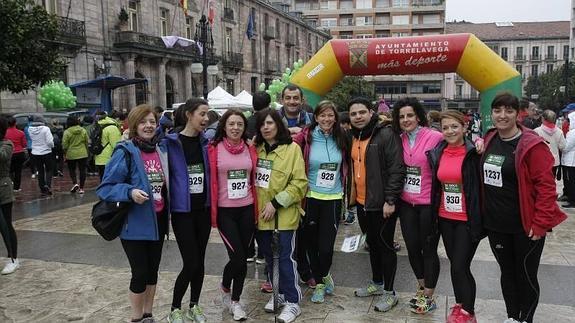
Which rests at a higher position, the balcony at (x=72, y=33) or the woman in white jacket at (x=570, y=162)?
the balcony at (x=72, y=33)

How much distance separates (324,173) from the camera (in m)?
4.39

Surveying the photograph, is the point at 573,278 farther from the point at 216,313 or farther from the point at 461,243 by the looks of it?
the point at 216,313

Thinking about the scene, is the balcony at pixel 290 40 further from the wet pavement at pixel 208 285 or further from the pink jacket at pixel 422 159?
the pink jacket at pixel 422 159

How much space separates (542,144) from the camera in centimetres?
335

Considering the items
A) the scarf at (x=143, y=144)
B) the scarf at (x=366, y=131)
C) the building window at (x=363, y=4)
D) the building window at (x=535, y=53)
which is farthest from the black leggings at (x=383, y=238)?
the building window at (x=535, y=53)

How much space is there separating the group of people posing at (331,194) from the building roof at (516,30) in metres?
84.5

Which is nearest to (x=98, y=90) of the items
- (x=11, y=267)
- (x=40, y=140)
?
(x=40, y=140)

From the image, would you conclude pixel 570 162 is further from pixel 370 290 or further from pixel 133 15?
pixel 133 15

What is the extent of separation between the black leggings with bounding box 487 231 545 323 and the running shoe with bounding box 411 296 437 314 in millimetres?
647

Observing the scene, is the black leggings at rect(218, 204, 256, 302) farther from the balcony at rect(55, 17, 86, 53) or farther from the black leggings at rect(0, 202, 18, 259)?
the balcony at rect(55, 17, 86, 53)

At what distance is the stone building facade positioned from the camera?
23.1 m

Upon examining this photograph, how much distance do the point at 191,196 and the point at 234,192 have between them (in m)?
0.34

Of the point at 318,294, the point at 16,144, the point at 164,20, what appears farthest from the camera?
the point at 164,20

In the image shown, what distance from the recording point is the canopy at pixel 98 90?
18.1 m
